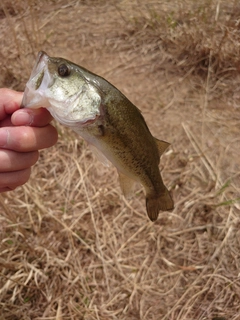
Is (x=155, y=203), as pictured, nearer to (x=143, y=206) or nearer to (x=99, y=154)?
(x=99, y=154)

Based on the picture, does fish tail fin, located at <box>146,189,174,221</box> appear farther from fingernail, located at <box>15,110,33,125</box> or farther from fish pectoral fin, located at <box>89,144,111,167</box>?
fingernail, located at <box>15,110,33,125</box>

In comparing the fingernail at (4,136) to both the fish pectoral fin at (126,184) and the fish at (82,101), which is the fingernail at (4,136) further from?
the fish pectoral fin at (126,184)

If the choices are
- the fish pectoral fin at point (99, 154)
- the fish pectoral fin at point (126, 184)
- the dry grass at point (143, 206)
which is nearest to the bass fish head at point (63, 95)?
the fish pectoral fin at point (99, 154)

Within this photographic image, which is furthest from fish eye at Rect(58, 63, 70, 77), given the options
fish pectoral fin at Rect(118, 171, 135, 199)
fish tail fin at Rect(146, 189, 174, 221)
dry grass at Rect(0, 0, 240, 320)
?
dry grass at Rect(0, 0, 240, 320)

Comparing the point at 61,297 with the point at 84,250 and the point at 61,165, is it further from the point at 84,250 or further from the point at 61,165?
the point at 61,165

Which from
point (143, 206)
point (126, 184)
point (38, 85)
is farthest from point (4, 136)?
point (143, 206)

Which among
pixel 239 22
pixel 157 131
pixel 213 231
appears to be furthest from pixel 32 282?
pixel 239 22
